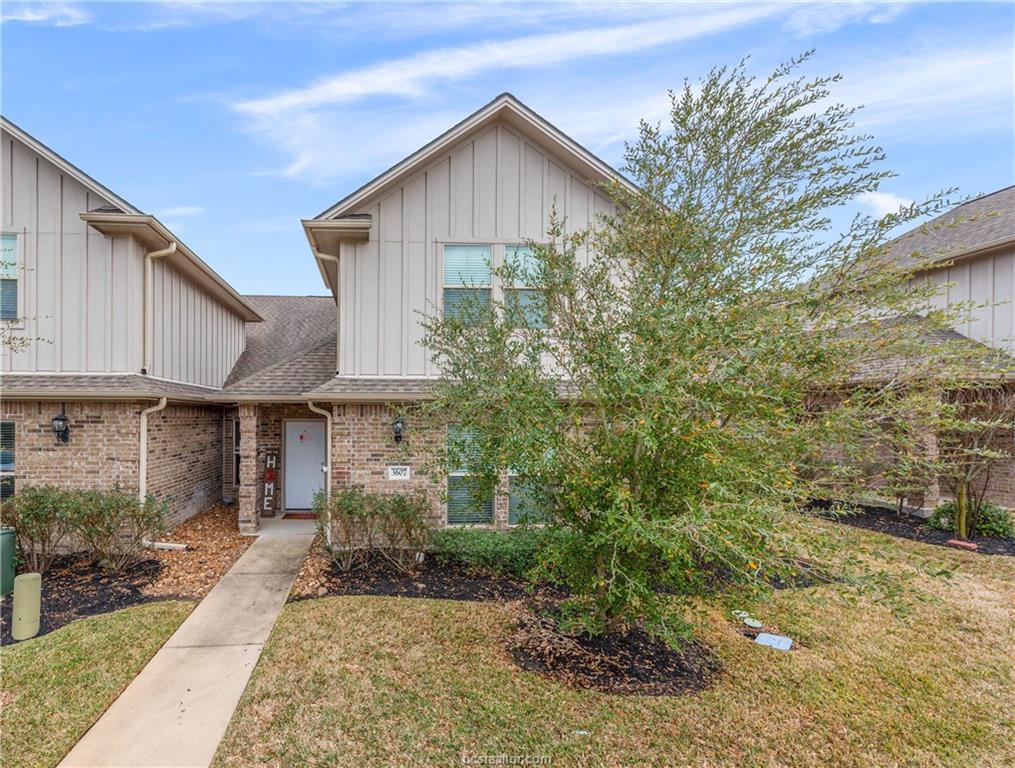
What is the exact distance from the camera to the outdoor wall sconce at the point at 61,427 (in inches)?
294

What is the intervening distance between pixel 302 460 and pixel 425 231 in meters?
5.85

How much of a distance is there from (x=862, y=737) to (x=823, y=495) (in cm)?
178

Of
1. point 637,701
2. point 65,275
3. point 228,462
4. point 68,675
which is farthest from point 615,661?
point 228,462

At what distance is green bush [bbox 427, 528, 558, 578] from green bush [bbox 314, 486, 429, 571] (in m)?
0.35

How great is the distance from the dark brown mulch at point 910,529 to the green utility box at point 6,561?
11291 millimetres

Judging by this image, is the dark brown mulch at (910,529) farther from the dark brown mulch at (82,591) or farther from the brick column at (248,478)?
the dark brown mulch at (82,591)

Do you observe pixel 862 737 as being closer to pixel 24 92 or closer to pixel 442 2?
pixel 442 2

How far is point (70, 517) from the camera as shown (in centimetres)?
657

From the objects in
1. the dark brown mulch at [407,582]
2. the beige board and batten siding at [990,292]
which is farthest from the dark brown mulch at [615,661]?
the beige board and batten siding at [990,292]

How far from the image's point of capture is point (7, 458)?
7.64 metres

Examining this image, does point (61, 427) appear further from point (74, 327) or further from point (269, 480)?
point (269, 480)

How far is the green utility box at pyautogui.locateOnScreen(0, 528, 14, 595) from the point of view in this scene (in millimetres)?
6086

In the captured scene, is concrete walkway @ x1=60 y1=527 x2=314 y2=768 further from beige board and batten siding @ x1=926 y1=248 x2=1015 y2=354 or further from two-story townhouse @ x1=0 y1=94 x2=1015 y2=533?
beige board and batten siding @ x1=926 y1=248 x2=1015 y2=354

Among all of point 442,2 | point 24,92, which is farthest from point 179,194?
point 442,2
